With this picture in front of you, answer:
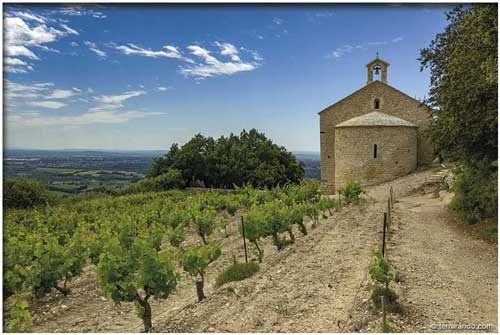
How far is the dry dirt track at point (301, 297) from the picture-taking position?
4578mm

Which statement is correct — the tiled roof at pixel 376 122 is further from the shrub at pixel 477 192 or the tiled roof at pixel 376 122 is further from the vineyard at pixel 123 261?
the vineyard at pixel 123 261

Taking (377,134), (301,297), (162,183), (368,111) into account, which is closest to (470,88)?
(301,297)

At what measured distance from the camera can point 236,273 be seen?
6.50 m

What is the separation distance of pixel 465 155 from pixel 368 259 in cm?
476

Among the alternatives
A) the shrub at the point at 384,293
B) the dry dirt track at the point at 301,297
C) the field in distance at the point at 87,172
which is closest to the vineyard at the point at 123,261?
the dry dirt track at the point at 301,297

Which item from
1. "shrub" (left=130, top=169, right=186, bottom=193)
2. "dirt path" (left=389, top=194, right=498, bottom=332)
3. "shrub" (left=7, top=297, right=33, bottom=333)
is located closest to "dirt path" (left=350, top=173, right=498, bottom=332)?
"dirt path" (left=389, top=194, right=498, bottom=332)

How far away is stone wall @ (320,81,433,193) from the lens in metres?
21.7

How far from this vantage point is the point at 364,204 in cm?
1391

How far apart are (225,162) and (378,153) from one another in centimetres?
1179

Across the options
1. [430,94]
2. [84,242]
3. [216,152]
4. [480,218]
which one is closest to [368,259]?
[480,218]

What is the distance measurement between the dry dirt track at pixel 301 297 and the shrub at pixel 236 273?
0.16 meters

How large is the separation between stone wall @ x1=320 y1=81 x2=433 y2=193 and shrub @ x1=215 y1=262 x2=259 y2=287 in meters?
17.2

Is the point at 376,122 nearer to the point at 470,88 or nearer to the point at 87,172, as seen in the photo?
the point at 470,88

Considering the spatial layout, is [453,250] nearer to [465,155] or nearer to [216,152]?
[465,155]
